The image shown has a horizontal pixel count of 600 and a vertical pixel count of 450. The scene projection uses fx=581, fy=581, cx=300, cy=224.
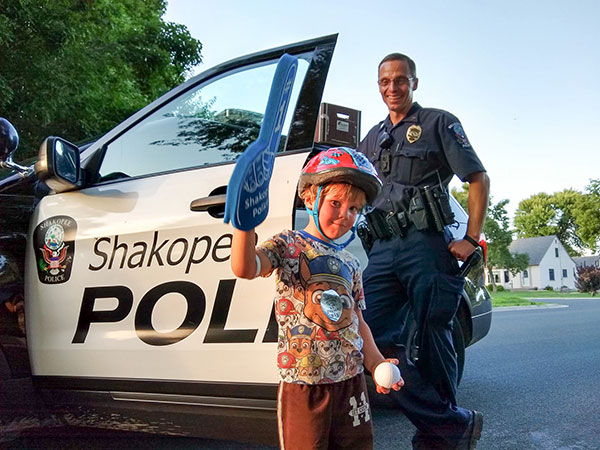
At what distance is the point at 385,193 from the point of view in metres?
2.38

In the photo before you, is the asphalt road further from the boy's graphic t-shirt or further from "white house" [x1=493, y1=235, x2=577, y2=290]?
"white house" [x1=493, y1=235, x2=577, y2=290]

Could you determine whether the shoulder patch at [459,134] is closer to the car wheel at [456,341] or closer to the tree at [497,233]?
the car wheel at [456,341]

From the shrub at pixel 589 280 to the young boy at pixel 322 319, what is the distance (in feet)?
125

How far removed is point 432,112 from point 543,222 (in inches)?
3237

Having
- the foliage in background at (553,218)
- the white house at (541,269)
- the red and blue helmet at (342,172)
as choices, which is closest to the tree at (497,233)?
the white house at (541,269)

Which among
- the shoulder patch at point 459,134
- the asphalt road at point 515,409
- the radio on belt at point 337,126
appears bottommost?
the asphalt road at point 515,409

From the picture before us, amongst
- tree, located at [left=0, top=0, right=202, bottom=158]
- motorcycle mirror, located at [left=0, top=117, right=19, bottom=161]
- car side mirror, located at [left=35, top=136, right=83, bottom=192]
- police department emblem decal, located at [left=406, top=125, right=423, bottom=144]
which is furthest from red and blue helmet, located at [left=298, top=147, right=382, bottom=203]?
tree, located at [left=0, top=0, right=202, bottom=158]

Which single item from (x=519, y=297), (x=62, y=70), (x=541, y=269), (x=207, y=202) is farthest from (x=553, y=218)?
(x=207, y=202)

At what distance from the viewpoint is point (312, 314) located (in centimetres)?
155

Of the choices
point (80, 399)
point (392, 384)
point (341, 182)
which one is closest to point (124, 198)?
point (80, 399)

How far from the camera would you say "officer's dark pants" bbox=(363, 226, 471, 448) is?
2.27m

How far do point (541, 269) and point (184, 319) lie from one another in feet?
216

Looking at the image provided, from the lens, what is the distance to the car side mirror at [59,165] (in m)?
2.41

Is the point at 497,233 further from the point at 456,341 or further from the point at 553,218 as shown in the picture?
the point at 553,218
